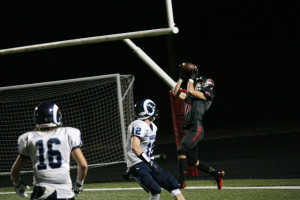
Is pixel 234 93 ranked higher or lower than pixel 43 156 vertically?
lower

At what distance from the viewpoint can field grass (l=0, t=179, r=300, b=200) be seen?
682 cm

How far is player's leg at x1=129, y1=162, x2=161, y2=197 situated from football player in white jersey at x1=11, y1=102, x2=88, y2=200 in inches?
56.3

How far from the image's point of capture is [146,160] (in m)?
4.98

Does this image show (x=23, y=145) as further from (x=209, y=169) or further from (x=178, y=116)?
(x=178, y=116)

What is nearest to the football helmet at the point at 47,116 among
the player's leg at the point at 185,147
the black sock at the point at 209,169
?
the player's leg at the point at 185,147

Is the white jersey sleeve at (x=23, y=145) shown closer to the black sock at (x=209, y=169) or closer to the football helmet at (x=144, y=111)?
the football helmet at (x=144, y=111)

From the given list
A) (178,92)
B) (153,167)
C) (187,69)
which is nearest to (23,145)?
(153,167)

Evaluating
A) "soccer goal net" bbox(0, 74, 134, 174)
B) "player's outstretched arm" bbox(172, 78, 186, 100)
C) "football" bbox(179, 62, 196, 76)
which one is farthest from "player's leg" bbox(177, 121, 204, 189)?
"soccer goal net" bbox(0, 74, 134, 174)

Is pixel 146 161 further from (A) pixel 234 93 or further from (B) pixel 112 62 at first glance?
(B) pixel 112 62

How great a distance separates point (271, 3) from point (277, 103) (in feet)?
39.6

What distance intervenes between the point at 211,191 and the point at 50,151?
425 cm

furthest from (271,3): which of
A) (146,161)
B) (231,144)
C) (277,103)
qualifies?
(146,161)

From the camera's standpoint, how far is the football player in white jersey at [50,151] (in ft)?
12.1

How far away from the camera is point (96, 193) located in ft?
25.9
